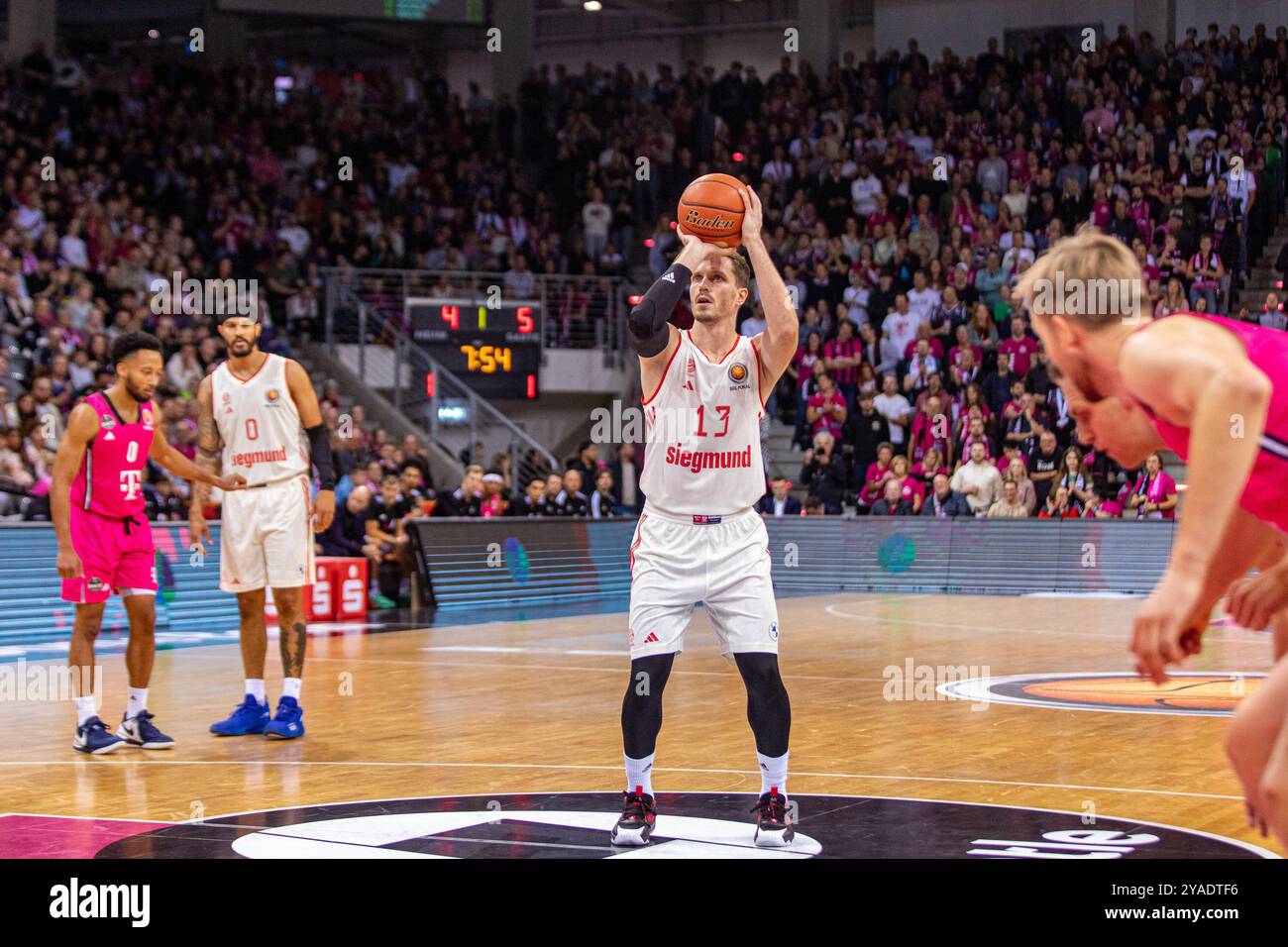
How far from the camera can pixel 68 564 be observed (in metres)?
8.58

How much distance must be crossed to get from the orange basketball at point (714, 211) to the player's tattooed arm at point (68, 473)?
13.8ft

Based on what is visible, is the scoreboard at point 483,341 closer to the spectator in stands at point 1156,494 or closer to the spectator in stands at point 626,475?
the spectator in stands at point 626,475

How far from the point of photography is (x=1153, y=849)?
580 centimetres

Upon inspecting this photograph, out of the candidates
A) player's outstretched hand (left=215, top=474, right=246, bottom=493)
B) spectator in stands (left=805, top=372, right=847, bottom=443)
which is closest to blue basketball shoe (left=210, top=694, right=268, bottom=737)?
player's outstretched hand (left=215, top=474, right=246, bottom=493)

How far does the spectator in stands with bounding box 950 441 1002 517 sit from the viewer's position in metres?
20.0

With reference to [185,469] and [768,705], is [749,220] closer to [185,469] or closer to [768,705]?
[768,705]

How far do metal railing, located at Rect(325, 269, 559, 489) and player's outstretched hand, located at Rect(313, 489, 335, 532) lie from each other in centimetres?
1287

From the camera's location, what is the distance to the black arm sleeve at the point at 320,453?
364 inches

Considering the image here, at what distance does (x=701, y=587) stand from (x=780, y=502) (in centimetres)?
1518

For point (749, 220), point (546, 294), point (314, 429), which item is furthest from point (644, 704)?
point (546, 294)

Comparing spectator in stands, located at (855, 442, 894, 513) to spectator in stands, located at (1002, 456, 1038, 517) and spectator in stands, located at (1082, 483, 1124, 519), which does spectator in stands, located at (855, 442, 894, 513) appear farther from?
spectator in stands, located at (1082, 483, 1124, 519)

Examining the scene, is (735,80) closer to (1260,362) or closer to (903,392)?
(903,392)
